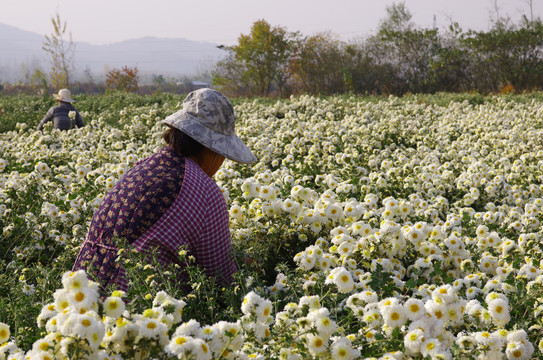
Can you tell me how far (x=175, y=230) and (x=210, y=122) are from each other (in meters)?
0.72

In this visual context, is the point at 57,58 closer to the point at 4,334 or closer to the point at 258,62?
the point at 258,62

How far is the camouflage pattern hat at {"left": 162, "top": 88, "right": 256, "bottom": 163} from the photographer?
323cm

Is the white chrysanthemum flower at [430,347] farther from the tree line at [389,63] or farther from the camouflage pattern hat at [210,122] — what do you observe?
the tree line at [389,63]

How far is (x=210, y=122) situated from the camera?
330 cm

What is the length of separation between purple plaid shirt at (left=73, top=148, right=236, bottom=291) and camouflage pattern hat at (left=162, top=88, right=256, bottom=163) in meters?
0.16

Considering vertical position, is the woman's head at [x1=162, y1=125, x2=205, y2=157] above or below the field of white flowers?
above

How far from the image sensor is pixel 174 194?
3016 millimetres

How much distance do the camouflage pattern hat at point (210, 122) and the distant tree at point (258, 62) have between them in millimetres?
24496

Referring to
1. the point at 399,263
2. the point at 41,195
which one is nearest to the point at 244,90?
the point at 41,195

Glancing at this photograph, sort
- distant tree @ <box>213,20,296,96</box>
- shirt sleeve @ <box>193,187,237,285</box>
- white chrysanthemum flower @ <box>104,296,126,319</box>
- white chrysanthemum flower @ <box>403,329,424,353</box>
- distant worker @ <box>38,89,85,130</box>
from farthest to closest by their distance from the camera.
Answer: distant tree @ <box>213,20,296,96</box> → distant worker @ <box>38,89,85,130</box> → shirt sleeve @ <box>193,187,237,285</box> → white chrysanthemum flower @ <box>403,329,424,353</box> → white chrysanthemum flower @ <box>104,296,126,319</box>

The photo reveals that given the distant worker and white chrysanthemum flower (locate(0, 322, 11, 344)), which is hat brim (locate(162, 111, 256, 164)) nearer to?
white chrysanthemum flower (locate(0, 322, 11, 344))

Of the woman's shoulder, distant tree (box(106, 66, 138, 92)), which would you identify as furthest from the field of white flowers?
distant tree (box(106, 66, 138, 92))

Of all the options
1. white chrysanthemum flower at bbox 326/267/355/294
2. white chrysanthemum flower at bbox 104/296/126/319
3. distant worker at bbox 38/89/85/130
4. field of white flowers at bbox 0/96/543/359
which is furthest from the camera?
distant worker at bbox 38/89/85/130

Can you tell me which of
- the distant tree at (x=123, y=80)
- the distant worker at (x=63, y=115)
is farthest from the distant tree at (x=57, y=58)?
the distant worker at (x=63, y=115)
